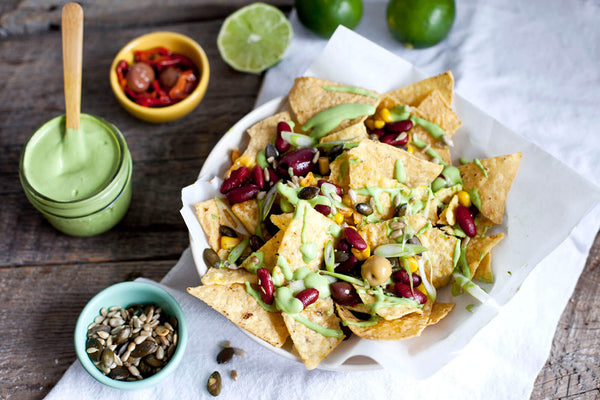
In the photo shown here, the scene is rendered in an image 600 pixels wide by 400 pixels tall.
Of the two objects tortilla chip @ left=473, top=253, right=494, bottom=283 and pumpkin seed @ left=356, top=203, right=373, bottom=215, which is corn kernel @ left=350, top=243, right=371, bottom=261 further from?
tortilla chip @ left=473, top=253, right=494, bottom=283

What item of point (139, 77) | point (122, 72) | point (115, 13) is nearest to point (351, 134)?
point (139, 77)

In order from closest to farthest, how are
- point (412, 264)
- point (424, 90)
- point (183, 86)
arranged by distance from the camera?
point (412, 264)
point (424, 90)
point (183, 86)

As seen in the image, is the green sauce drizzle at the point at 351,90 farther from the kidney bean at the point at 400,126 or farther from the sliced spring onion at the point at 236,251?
the sliced spring onion at the point at 236,251

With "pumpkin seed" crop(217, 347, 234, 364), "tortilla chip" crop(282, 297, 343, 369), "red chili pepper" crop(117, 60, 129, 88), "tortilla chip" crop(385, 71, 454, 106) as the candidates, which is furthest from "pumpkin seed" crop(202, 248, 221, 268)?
"red chili pepper" crop(117, 60, 129, 88)

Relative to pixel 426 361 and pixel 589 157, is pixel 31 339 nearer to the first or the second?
pixel 426 361

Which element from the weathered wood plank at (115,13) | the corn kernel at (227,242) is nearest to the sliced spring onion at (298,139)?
the corn kernel at (227,242)

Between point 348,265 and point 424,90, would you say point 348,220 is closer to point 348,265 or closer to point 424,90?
point 348,265

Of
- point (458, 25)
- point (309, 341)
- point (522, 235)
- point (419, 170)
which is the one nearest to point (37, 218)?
point (309, 341)
